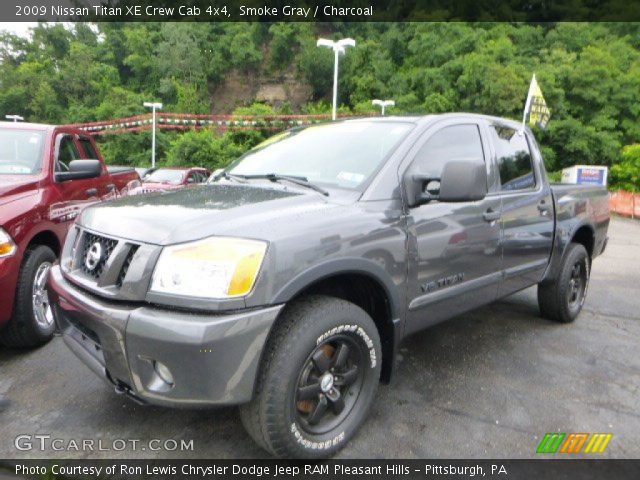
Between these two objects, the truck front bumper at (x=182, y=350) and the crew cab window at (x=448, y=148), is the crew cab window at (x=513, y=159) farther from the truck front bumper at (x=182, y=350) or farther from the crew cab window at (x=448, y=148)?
the truck front bumper at (x=182, y=350)

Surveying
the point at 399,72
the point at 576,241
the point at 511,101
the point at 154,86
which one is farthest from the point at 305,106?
the point at 576,241

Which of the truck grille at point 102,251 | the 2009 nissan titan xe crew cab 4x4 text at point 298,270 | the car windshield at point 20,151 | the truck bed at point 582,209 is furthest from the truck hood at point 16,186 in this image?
the truck bed at point 582,209

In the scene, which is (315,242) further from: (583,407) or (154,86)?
(154,86)

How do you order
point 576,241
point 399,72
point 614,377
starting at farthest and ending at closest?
point 399,72, point 576,241, point 614,377

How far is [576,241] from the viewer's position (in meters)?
4.57

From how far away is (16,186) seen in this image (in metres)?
3.48

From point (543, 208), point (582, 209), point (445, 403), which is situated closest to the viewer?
point (445, 403)

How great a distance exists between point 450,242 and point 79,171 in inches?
126

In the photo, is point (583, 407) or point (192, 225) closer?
point (192, 225)

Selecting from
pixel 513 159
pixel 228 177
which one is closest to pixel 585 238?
pixel 513 159

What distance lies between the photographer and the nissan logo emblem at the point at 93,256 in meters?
2.29

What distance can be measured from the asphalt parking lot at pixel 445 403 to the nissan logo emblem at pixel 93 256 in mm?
941

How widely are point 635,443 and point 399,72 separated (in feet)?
175

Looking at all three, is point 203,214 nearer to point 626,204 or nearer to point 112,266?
point 112,266
